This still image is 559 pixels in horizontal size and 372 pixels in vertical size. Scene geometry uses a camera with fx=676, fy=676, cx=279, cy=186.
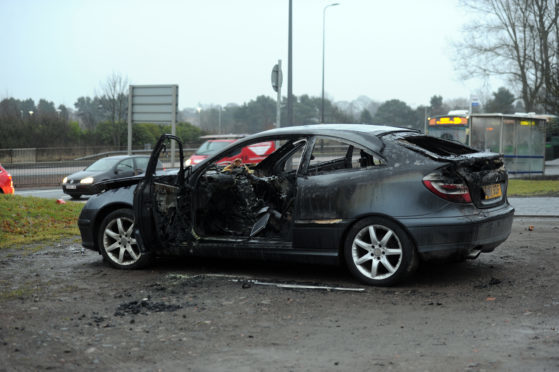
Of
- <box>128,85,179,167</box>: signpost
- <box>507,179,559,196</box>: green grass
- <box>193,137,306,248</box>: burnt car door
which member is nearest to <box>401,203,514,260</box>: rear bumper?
<box>193,137,306,248</box>: burnt car door

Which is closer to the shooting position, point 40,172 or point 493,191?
point 493,191

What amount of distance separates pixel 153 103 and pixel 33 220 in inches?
708

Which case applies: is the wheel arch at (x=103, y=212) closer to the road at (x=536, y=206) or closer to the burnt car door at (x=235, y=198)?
the burnt car door at (x=235, y=198)

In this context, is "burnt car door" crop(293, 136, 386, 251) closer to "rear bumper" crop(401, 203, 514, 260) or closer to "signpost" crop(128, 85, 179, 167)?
"rear bumper" crop(401, 203, 514, 260)

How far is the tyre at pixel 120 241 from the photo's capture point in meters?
7.41

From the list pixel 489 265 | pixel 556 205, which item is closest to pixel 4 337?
pixel 489 265

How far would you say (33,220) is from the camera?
11672 millimetres

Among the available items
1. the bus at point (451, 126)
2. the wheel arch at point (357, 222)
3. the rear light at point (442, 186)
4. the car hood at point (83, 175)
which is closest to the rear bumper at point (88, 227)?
the wheel arch at point (357, 222)

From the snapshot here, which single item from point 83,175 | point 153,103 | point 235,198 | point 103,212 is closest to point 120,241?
point 103,212

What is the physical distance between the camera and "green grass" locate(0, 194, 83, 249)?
33.8 ft

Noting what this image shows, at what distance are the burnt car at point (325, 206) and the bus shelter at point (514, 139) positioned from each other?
1891cm

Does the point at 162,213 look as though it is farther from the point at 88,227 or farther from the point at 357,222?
the point at 357,222

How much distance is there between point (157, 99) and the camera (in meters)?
29.0

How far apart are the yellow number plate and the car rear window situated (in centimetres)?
48
